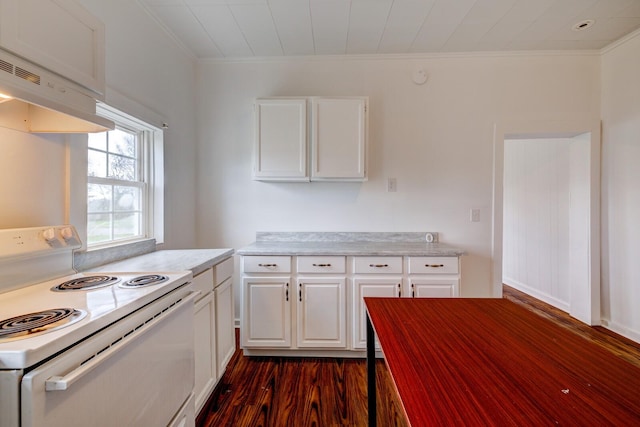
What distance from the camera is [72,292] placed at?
40.3 inches

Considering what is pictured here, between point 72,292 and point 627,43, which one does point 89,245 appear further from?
point 627,43

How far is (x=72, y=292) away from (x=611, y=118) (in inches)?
164

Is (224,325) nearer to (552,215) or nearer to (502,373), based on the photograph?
(502,373)

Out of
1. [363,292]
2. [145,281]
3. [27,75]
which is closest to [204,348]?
[145,281]

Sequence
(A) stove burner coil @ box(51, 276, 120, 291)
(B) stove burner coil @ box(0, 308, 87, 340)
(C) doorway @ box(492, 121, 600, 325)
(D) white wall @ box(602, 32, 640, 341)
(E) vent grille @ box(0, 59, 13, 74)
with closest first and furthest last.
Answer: (B) stove burner coil @ box(0, 308, 87, 340) < (E) vent grille @ box(0, 59, 13, 74) < (A) stove burner coil @ box(51, 276, 120, 291) < (D) white wall @ box(602, 32, 640, 341) < (C) doorway @ box(492, 121, 600, 325)

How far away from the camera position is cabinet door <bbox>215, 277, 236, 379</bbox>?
1.75 meters

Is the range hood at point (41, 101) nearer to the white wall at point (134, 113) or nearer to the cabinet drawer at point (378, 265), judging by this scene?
the white wall at point (134, 113)

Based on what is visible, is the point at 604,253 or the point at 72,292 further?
the point at 604,253

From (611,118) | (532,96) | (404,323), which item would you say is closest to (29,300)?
(404,323)

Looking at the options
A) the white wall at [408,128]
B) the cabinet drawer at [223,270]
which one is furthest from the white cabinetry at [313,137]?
the cabinet drawer at [223,270]

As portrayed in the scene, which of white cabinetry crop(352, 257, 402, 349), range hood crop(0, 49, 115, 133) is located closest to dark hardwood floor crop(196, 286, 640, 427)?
white cabinetry crop(352, 257, 402, 349)

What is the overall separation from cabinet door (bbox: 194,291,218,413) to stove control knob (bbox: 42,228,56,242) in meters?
0.70

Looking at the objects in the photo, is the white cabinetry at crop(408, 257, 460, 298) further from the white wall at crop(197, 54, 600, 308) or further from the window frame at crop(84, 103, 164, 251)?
the window frame at crop(84, 103, 164, 251)

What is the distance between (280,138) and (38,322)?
1948mm
